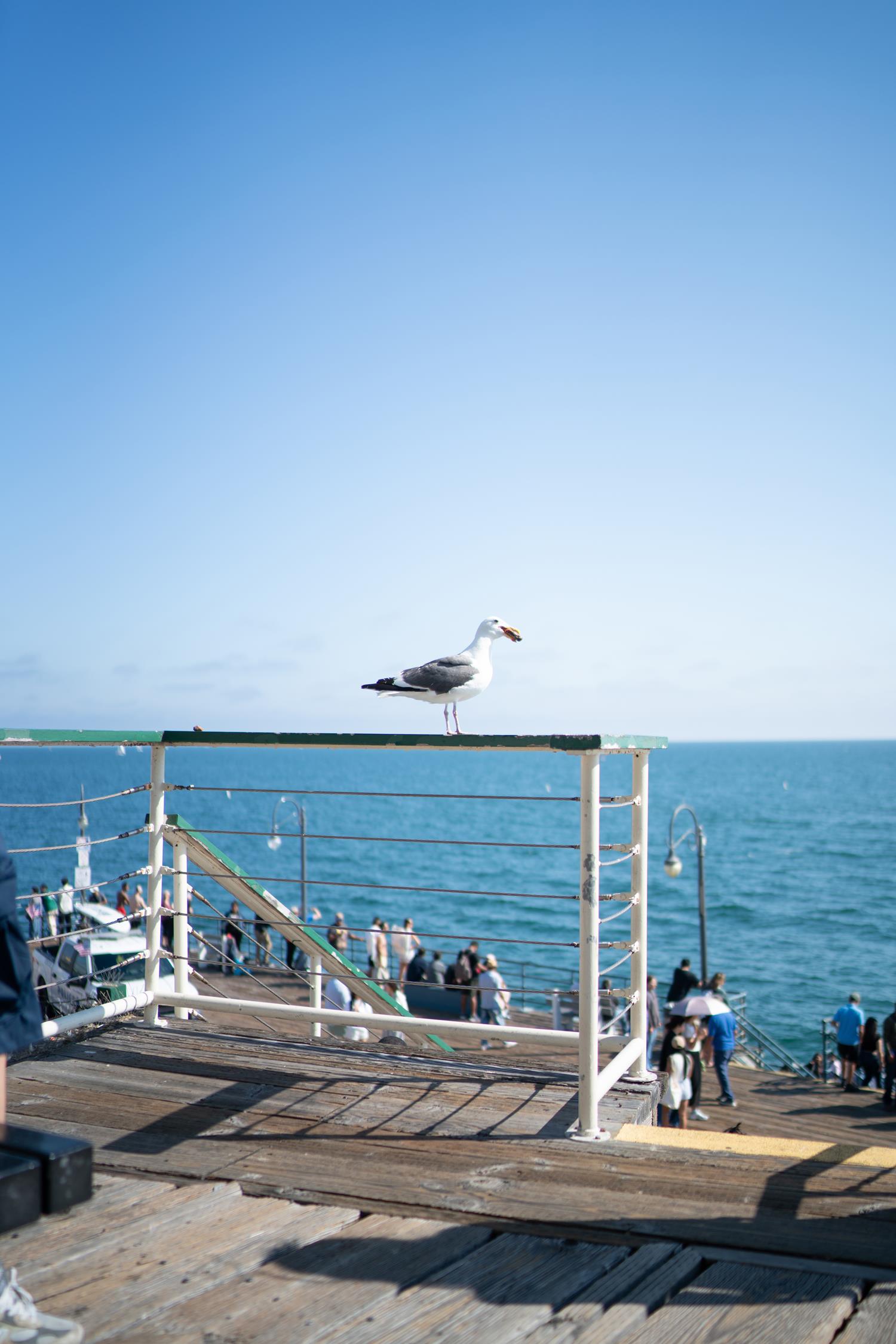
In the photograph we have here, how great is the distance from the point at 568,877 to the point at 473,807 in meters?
73.4

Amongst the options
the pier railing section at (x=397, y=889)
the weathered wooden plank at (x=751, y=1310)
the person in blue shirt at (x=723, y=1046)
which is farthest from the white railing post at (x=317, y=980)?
the person in blue shirt at (x=723, y=1046)

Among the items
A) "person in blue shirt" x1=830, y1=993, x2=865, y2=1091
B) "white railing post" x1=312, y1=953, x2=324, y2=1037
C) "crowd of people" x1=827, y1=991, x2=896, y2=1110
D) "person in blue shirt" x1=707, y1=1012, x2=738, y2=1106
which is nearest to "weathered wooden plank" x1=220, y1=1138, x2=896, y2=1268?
"white railing post" x1=312, y1=953, x2=324, y2=1037

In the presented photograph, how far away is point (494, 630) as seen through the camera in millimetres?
5094

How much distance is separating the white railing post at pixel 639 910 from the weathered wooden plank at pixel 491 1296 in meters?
1.78

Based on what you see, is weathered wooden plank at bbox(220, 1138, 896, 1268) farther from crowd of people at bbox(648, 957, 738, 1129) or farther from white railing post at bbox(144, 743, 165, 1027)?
crowd of people at bbox(648, 957, 738, 1129)

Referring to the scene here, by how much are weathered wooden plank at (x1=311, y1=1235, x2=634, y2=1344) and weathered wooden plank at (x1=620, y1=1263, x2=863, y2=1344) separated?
0.22 m

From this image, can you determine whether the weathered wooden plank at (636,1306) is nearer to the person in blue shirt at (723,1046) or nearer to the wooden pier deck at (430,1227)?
the wooden pier deck at (430,1227)

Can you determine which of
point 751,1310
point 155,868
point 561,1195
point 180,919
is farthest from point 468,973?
point 751,1310

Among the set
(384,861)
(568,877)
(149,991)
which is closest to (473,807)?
(384,861)

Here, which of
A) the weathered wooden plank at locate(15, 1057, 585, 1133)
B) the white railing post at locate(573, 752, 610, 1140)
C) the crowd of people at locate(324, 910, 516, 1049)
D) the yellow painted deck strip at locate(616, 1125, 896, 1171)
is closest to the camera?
the yellow painted deck strip at locate(616, 1125, 896, 1171)

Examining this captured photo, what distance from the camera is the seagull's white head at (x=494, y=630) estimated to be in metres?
5.07

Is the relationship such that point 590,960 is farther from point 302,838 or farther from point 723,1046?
point 723,1046

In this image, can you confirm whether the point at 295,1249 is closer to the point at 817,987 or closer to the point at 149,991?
the point at 149,991

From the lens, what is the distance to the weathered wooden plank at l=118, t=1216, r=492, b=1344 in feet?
8.38
